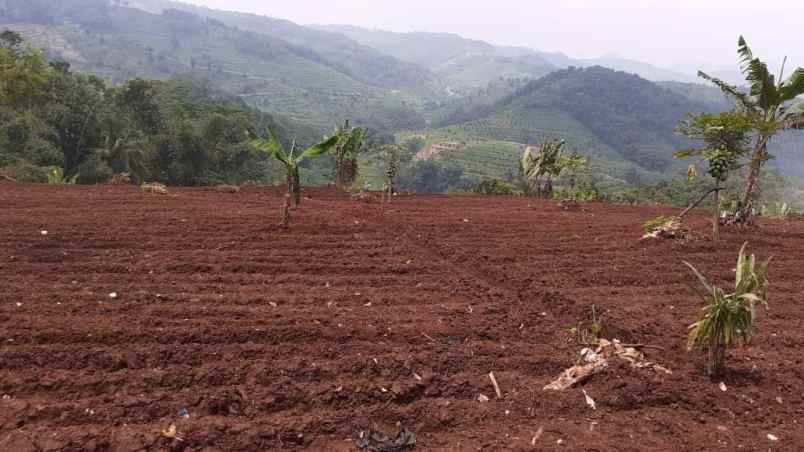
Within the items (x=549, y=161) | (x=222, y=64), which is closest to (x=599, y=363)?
(x=549, y=161)

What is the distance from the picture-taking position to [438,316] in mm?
6535

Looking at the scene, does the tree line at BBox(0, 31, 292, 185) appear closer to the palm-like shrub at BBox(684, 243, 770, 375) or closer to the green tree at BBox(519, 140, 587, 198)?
the green tree at BBox(519, 140, 587, 198)

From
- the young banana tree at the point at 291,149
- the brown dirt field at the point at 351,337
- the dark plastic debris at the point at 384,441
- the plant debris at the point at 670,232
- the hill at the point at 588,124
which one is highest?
the hill at the point at 588,124

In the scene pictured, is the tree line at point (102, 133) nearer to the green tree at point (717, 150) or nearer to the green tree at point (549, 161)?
the green tree at point (549, 161)

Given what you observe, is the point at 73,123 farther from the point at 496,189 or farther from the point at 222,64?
the point at 222,64

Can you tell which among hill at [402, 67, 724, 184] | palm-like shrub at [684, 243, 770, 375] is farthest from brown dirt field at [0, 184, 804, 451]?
hill at [402, 67, 724, 184]

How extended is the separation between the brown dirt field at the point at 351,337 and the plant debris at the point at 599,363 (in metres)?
0.12

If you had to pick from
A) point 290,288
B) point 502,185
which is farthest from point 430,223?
point 502,185

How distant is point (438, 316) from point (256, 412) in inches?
107

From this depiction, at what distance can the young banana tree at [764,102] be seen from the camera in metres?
10.1

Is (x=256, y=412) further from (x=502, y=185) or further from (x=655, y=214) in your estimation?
(x=502, y=185)

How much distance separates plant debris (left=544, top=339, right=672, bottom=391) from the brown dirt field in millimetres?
120

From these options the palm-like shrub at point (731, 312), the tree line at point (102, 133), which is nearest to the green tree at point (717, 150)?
the palm-like shrub at point (731, 312)

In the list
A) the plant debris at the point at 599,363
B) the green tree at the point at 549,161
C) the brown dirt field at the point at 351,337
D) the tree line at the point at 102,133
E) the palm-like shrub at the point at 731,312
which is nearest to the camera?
the brown dirt field at the point at 351,337
